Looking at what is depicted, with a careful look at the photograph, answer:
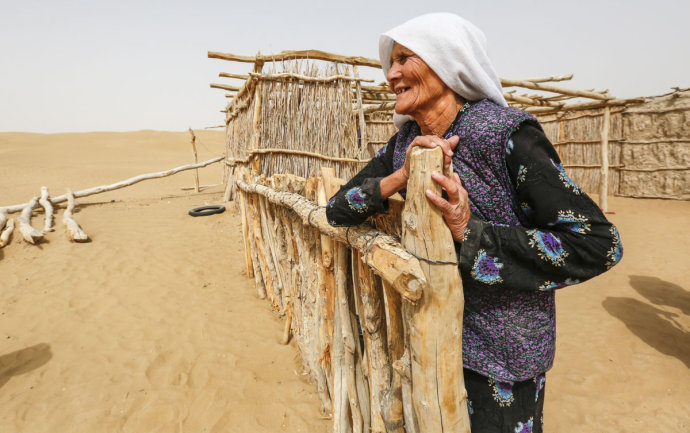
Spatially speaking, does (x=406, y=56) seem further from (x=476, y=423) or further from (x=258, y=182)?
(x=258, y=182)

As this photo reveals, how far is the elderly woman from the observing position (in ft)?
3.01

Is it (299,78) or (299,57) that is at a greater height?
(299,57)

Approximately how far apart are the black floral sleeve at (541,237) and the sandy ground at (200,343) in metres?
2.05

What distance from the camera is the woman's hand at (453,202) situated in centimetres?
91

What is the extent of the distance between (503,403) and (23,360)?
13.8 feet

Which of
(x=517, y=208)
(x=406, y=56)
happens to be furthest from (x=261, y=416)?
(x=406, y=56)

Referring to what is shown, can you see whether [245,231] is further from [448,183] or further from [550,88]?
[550,88]

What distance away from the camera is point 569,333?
379 centimetres

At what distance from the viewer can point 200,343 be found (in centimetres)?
341

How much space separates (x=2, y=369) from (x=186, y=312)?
5.15 feet

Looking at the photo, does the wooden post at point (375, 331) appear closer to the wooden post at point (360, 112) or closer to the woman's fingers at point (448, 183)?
the woman's fingers at point (448, 183)

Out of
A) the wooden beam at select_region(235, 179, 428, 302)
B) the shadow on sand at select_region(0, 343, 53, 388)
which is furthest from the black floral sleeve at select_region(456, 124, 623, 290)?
the shadow on sand at select_region(0, 343, 53, 388)

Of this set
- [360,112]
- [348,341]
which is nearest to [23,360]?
[348,341]

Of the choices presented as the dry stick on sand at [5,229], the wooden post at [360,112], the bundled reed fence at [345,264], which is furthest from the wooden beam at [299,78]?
the dry stick on sand at [5,229]
